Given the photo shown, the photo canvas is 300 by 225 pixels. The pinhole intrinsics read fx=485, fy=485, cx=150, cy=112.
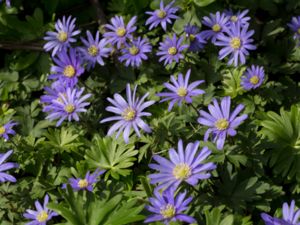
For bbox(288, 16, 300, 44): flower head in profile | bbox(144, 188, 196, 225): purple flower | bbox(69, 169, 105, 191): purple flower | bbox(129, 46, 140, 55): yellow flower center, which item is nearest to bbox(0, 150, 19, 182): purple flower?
bbox(69, 169, 105, 191): purple flower

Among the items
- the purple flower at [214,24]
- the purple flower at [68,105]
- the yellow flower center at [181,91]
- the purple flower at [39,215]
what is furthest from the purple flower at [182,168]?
the purple flower at [214,24]

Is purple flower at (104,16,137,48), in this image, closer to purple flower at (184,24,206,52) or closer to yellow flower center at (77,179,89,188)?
purple flower at (184,24,206,52)

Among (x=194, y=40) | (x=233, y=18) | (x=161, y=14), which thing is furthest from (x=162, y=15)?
(x=233, y=18)

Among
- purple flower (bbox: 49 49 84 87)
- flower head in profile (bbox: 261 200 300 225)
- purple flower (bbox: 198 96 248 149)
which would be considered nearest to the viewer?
flower head in profile (bbox: 261 200 300 225)

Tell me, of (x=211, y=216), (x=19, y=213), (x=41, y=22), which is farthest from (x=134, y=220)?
(x=41, y=22)

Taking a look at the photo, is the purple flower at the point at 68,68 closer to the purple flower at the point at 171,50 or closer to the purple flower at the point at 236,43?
the purple flower at the point at 171,50

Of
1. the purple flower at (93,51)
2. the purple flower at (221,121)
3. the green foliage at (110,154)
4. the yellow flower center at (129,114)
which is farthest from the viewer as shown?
the purple flower at (93,51)

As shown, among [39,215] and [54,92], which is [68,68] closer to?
[54,92]

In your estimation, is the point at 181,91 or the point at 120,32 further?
the point at 120,32
